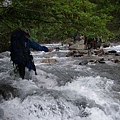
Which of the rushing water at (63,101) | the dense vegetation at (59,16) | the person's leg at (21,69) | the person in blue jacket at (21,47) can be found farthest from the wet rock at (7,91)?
the dense vegetation at (59,16)

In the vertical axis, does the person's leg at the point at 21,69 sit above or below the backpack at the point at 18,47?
below

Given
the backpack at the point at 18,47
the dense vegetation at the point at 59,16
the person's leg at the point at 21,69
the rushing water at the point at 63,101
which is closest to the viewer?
the rushing water at the point at 63,101

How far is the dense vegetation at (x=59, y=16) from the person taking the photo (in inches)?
272

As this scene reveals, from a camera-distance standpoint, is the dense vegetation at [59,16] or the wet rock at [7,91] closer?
the dense vegetation at [59,16]

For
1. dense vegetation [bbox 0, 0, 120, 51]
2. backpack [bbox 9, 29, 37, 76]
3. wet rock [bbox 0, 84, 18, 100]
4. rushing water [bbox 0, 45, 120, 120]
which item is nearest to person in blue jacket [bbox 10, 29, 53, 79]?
backpack [bbox 9, 29, 37, 76]

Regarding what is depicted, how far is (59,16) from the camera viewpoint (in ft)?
23.5

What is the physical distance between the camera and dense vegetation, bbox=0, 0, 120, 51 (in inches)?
272

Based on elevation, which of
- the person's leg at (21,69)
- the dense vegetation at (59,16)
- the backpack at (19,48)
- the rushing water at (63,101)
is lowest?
the rushing water at (63,101)

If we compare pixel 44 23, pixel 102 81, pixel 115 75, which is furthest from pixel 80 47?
pixel 44 23

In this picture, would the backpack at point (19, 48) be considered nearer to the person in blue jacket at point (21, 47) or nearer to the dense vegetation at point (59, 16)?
the person in blue jacket at point (21, 47)

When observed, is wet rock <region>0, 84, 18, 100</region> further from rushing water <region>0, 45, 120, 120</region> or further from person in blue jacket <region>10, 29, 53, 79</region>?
person in blue jacket <region>10, 29, 53, 79</region>

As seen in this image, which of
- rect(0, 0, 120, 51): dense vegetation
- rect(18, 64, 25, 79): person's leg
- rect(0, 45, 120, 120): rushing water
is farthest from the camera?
rect(18, 64, 25, 79): person's leg

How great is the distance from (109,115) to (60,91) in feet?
6.44

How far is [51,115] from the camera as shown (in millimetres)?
6406
